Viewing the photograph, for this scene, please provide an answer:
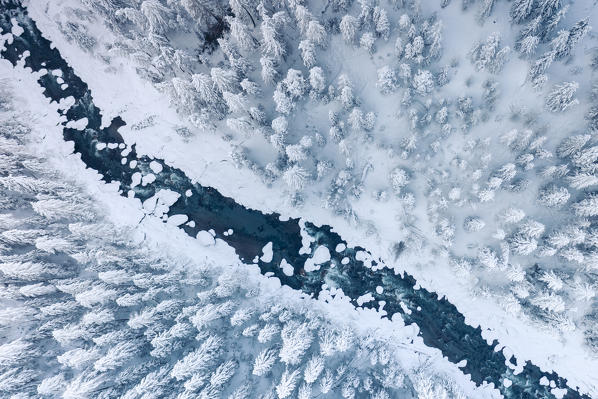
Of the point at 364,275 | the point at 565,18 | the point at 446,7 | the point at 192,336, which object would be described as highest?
the point at 565,18

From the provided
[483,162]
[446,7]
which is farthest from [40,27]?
[483,162]

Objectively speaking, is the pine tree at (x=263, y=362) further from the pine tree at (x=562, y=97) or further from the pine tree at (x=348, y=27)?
the pine tree at (x=562, y=97)

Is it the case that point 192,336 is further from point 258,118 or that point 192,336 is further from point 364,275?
point 258,118

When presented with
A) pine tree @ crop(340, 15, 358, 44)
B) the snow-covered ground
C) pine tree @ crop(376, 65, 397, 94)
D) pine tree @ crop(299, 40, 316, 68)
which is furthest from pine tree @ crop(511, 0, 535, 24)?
the snow-covered ground

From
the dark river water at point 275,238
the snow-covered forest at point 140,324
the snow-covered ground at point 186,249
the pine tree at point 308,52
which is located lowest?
the snow-covered forest at point 140,324

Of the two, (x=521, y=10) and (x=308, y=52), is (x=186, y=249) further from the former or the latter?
(x=521, y=10)

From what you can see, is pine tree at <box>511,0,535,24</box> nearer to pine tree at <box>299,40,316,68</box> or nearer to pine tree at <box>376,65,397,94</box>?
pine tree at <box>376,65,397,94</box>

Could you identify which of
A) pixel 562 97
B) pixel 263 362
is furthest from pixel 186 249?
pixel 562 97

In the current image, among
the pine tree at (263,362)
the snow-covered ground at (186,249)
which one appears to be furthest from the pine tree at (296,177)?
the pine tree at (263,362)
